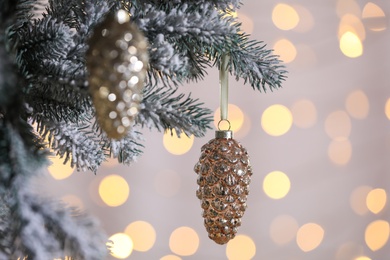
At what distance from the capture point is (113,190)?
3.97 ft

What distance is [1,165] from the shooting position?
0.94 ft

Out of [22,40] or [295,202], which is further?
[295,202]

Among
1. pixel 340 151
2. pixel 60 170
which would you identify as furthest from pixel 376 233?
pixel 60 170

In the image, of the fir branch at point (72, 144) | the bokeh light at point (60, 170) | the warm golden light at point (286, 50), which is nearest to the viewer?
the fir branch at point (72, 144)

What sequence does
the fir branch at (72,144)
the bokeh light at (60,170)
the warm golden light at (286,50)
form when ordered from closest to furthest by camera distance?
the fir branch at (72,144) → the bokeh light at (60,170) → the warm golden light at (286,50)

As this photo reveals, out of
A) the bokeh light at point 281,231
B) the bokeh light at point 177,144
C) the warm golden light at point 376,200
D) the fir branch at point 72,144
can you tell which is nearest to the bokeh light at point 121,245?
the bokeh light at point 177,144

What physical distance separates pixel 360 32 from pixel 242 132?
0.41 m

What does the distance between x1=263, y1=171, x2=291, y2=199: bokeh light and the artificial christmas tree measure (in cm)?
88

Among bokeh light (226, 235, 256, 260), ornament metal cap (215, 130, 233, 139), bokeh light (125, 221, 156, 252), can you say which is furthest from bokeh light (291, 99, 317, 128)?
ornament metal cap (215, 130, 233, 139)

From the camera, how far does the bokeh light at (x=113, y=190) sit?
3.97 feet

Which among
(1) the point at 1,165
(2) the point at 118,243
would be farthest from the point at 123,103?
(2) the point at 118,243

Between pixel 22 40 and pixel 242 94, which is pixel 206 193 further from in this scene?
pixel 242 94

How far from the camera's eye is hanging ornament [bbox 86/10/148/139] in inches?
10.5

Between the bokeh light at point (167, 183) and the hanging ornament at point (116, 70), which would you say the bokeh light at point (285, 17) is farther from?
the hanging ornament at point (116, 70)
